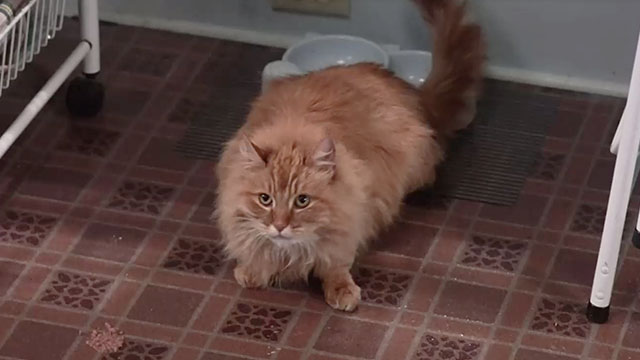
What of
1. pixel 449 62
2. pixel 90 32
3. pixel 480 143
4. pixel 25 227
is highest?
pixel 449 62

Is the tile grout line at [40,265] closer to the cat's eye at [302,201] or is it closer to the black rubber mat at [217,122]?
the black rubber mat at [217,122]

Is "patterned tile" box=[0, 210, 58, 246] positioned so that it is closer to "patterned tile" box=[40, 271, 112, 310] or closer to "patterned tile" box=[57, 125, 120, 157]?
"patterned tile" box=[40, 271, 112, 310]

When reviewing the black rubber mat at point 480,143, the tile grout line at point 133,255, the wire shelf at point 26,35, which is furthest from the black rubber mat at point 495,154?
the wire shelf at point 26,35

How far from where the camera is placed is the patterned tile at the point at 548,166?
2.61 meters

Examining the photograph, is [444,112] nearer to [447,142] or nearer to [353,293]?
[447,142]

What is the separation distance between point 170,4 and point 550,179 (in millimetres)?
1065

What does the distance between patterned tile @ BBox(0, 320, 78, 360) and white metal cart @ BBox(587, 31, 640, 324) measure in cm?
92

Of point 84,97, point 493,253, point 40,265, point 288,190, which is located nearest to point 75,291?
point 40,265

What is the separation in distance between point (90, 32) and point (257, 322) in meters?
0.84

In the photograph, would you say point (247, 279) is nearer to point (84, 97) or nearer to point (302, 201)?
point (302, 201)

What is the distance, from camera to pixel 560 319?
7.34 feet

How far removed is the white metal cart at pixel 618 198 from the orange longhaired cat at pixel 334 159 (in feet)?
1.40

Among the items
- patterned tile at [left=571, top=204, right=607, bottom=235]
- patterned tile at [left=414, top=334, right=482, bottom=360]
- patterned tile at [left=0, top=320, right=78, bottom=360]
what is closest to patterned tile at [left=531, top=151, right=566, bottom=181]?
patterned tile at [left=571, top=204, right=607, bottom=235]

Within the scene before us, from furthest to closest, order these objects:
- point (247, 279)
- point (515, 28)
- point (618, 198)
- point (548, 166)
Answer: point (515, 28) → point (548, 166) → point (247, 279) → point (618, 198)
